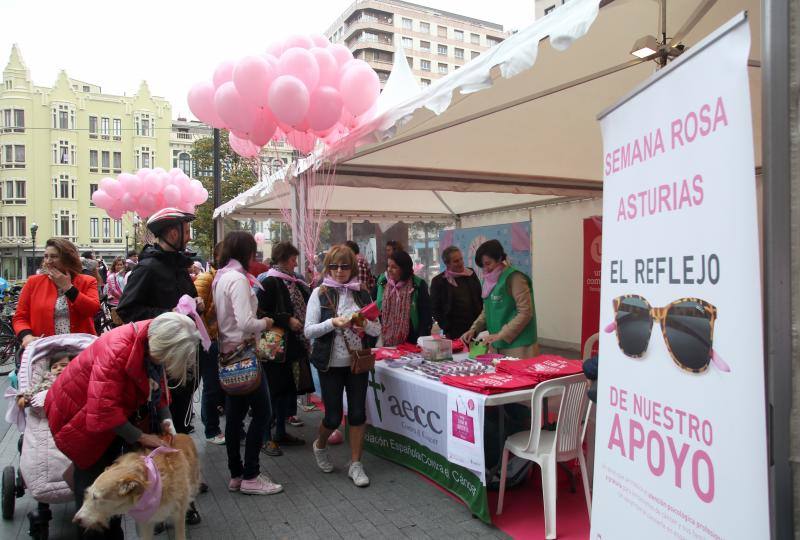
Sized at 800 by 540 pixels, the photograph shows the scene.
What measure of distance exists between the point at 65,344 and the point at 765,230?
3.19m

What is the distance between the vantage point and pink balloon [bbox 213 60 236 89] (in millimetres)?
5008

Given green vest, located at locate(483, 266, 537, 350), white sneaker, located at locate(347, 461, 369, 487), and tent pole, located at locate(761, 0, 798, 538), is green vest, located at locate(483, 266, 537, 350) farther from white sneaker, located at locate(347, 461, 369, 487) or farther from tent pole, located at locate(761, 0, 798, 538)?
tent pole, located at locate(761, 0, 798, 538)

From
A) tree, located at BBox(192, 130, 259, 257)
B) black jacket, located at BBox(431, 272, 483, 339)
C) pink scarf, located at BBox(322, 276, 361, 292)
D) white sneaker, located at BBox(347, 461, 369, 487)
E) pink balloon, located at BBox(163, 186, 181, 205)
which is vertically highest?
tree, located at BBox(192, 130, 259, 257)

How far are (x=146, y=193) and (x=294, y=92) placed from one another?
731cm

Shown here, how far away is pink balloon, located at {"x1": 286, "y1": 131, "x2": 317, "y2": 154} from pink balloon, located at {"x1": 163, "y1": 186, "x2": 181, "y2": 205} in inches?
233

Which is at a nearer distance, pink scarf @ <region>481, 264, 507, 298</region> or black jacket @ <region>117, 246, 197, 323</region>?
black jacket @ <region>117, 246, 197, 323</region>

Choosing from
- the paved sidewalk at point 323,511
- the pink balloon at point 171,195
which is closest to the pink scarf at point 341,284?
the paved sidewalk at point 323,511

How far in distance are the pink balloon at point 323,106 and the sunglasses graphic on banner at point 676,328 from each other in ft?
12.1

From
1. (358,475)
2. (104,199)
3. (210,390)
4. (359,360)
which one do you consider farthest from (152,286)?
(104,199)

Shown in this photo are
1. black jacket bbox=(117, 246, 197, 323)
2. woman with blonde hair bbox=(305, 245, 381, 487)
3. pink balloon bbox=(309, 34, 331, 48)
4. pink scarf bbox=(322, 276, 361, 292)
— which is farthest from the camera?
pink balloon bbox=(309, 34, 331, 48)

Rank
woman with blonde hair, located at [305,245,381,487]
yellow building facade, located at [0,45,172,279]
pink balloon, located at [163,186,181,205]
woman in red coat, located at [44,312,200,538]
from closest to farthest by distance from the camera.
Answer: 1. woman in red coat, located at [44,312,200,538]
2. woman with blonde hair, located at [305,245,381,487]
3. pink balloon, located at [163,186,181,205]
4. yellow building facade, located at [0,45,172,279]

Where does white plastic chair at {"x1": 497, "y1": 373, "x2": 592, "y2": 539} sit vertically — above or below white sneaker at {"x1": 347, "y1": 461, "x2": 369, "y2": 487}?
above

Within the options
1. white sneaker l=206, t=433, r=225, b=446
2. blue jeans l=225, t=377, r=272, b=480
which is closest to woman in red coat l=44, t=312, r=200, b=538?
blue jeans l=225, t=377, r=272, b=480

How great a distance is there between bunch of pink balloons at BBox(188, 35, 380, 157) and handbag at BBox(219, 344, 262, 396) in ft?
7.14
